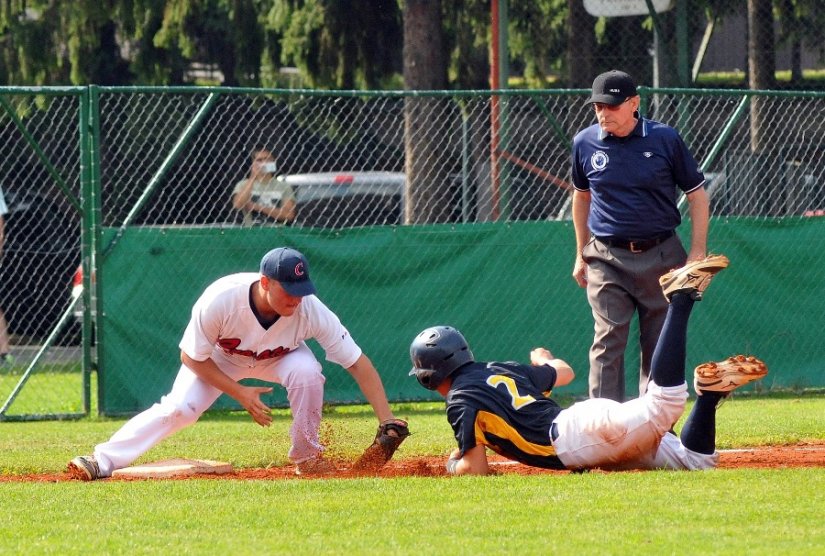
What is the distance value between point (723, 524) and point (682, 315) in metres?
1.49

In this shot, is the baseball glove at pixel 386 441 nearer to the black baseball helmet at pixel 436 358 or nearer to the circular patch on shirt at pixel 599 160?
the black baseball helmet at pixel 436 358

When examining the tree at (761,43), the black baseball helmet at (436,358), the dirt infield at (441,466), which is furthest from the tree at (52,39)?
the black baseball helmet at (436,358)

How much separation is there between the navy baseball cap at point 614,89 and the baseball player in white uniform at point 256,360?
1.88 metres

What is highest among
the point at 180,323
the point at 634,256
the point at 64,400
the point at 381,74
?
the point at 381,74

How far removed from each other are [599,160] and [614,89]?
1.50 ft

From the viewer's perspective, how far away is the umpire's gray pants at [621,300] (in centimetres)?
767

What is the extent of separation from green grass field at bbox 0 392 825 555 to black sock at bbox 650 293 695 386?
1.49ft

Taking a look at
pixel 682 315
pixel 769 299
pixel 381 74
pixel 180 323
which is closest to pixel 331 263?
pixel 180 323

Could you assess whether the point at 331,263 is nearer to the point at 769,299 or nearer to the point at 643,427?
the point at 769,299

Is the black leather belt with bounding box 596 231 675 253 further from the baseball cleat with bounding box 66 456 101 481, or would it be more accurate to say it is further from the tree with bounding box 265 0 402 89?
the tree with bounding box 265 0 402 89

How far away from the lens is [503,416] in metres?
6.61

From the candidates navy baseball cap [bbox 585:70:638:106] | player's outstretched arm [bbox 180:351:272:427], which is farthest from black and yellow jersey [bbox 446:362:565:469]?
navy baseball cap [bbox 585:70:638:106]

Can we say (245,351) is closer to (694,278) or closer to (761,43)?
(694,278)

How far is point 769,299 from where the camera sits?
11.5 m
